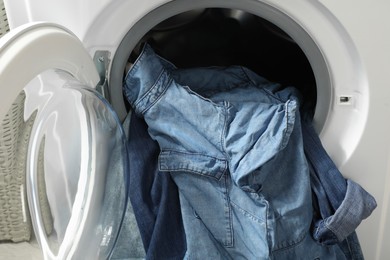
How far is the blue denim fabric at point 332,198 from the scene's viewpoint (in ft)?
2.71

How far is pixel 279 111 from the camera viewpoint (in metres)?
0.84

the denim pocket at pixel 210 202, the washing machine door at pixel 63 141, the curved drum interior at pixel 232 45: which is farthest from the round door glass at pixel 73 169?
the curved drum interior at pixel 232 45

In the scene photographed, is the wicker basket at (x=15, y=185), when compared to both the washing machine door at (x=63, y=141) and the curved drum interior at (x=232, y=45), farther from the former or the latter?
the curved drum interior at (x=232, y=45)

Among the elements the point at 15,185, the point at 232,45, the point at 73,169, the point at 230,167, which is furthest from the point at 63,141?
the point at 232,45

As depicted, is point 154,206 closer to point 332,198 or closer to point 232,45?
point 332,198

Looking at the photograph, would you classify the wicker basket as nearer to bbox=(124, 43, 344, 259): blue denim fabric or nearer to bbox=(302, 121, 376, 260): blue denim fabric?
bbox=(124, 43, 344, 259): blue denim fabric

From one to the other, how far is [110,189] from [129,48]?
28cm

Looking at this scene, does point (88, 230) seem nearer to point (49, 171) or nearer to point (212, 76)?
point (49, 171)

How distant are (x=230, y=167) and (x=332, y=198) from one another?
0.21 m

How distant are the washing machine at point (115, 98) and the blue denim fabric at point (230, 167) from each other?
74 mm

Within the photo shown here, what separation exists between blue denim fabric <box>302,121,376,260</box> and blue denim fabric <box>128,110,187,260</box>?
0.26m

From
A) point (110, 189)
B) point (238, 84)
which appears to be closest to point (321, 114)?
point (238, 84)

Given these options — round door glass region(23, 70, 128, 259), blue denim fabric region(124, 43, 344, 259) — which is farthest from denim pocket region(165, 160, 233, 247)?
round door glass region(23, 70, 128, 259)

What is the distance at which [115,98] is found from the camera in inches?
35.2
